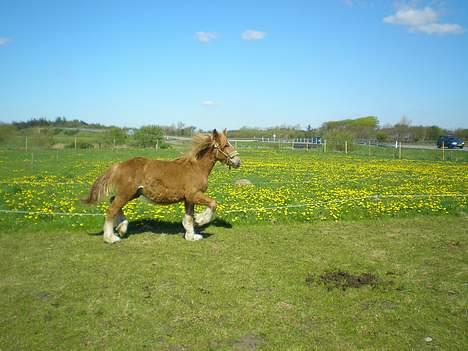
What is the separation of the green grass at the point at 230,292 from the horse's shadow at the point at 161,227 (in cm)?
14

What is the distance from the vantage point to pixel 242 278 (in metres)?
8.22

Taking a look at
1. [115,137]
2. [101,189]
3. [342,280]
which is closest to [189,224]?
[101,189]

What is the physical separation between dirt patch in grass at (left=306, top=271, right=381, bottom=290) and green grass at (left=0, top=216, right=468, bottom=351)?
78 millimetres

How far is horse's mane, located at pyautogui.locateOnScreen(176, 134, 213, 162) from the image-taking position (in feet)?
36.6

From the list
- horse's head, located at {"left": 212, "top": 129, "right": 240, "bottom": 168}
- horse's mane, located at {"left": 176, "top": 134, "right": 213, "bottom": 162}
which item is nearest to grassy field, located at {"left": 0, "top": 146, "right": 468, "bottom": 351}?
horse's head, located at {"left": 212, "top": 129, "right": 240, "bottom": 168}

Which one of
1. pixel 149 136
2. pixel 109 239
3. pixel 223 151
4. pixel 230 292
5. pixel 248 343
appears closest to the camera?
pixel 248 343

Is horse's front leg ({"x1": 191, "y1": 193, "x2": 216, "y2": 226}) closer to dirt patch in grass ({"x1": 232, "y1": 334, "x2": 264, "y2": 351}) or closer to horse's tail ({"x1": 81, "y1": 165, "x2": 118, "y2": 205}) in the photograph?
horse's tail ({"x1": 81, "y1": 165, "x2": 118, "y2": 205})

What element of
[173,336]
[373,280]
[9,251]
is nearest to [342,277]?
[373,280]

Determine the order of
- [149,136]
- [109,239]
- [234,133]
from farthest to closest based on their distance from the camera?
[234,133], [149,136], [109,239]

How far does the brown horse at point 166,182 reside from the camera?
10.5 metres

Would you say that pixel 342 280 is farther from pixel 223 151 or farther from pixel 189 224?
pixel 223 151

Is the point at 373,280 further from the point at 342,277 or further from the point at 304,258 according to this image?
the point at 304,258

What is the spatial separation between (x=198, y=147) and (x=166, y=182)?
1.34 m

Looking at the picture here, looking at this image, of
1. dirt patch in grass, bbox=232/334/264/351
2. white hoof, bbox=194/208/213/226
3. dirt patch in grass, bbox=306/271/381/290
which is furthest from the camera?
white hoof, bbox=194/208/213/226
